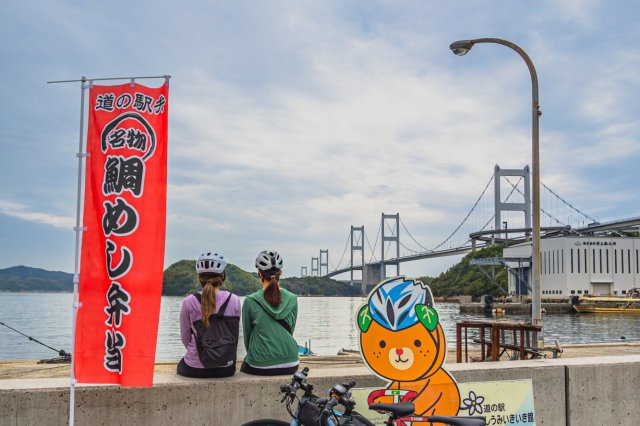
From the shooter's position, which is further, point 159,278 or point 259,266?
point 259,266

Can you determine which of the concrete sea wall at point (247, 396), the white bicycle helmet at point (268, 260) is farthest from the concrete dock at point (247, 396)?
the white bicycle helmet at point (268, 260)

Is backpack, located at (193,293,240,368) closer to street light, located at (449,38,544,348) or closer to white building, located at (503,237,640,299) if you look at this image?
street light, located at (449,38,544,348)

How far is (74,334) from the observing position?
444cm

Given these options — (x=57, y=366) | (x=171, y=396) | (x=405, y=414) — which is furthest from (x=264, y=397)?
(x=57, y=366)

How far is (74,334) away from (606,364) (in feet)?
14.6

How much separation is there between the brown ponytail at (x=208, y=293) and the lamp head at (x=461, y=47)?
364 inches

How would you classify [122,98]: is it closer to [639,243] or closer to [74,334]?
[74,334]

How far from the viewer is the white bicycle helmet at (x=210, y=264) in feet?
15.8

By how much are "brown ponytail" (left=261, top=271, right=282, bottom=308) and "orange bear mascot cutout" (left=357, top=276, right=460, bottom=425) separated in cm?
75

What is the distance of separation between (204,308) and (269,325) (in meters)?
0.55

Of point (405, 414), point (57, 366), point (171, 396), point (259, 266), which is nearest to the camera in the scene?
point (405, 414)

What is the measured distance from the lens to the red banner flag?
173 inches

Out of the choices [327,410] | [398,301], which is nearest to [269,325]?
[398,301]

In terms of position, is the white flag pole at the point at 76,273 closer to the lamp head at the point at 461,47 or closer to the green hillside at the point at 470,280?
the lamp head at the point at 461,47
